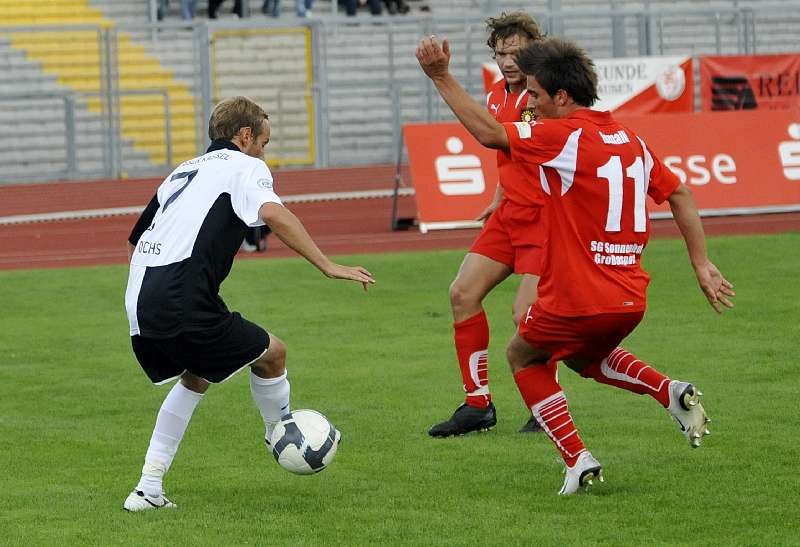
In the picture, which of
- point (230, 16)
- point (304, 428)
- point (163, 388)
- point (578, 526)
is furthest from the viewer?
point (230, 16)

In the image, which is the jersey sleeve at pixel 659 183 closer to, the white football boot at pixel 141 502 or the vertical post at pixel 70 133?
the white football boot at pixel 141 502

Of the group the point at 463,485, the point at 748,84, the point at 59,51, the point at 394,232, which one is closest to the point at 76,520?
the point at 463,485

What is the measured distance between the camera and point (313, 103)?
27.2m

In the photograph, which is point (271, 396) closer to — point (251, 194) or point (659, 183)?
point (251, 194)

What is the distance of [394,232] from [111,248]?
3.48 m

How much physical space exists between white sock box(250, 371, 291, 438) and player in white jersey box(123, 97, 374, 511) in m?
0.18

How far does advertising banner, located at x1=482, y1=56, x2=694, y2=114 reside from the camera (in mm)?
21906

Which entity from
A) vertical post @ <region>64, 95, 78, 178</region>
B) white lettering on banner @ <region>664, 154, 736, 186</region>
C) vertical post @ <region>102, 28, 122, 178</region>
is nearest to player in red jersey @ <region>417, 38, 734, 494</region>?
white lettering on banner @ <region>664, 154, 736, 186</region>

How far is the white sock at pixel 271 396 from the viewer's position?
6367 mm

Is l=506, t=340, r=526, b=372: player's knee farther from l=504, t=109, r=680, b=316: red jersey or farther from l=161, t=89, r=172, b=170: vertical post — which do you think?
l=161, t=89, r=172, b=170: vertical post

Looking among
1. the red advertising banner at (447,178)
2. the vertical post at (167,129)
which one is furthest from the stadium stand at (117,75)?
the red advertising banner at (447,178)

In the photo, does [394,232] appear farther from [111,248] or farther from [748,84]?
[748,84]

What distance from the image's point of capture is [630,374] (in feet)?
21.0

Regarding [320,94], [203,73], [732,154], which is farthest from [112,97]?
[732,154]
